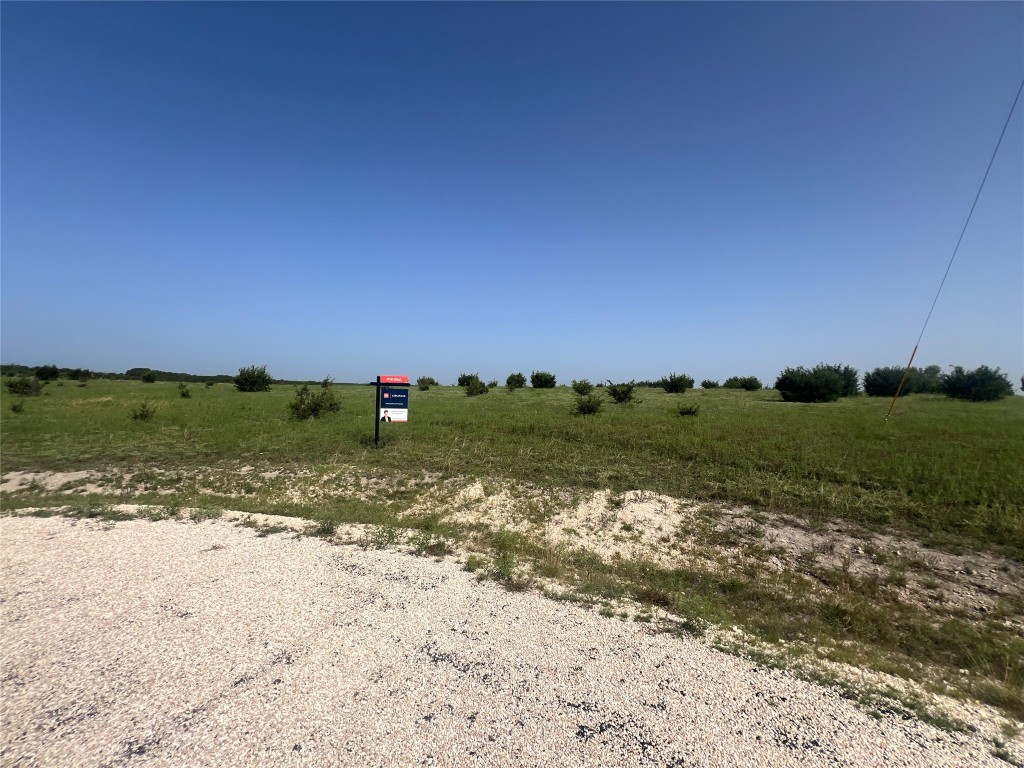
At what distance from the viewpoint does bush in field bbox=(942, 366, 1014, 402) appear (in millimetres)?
23891

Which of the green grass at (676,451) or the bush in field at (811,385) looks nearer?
the green grass at (676,451)

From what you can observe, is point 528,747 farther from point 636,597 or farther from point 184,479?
point 184,479

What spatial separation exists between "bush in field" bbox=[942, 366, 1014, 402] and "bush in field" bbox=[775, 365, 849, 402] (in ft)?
17.4

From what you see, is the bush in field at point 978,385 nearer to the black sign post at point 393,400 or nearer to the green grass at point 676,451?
the green grass at point 676,451

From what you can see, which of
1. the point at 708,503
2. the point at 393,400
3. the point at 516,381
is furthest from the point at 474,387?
the point at 708,503

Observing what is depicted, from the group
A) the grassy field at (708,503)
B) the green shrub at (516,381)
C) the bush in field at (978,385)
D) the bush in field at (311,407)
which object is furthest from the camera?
the green shrub at (516,381)

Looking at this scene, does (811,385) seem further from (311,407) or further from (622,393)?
(311,407)

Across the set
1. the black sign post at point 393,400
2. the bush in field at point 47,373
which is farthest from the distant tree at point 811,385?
the bush in field at point 47,373

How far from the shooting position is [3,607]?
4305mm

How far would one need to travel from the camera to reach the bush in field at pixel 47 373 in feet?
143

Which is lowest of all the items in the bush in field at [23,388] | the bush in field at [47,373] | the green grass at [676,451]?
the green grass at [676,451]

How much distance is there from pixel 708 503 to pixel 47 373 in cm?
6281

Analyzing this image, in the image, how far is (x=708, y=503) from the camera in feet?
27.9

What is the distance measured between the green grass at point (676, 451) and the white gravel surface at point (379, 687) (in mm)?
5511
